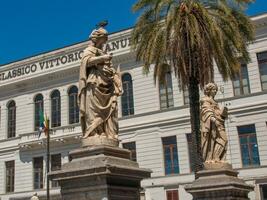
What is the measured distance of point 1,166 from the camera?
41.2 metres

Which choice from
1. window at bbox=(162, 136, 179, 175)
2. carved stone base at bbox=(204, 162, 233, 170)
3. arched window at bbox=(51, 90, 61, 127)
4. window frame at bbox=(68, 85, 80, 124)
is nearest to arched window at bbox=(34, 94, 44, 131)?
arched window at bbox=(51, 90, 61, 127)

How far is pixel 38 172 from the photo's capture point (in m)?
38.9

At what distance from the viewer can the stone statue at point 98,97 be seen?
914 centimetres

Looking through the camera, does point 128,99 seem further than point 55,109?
No

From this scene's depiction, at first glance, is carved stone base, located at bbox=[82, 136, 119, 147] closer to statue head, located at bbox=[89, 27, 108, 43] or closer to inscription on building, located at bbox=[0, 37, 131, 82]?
statue head, located at bbox=[89, 27, 108, 43]

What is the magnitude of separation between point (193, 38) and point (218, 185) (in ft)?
34.5

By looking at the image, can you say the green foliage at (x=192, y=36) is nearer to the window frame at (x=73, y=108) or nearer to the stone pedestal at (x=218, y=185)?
the stone pedestal at (x=218, y=185)

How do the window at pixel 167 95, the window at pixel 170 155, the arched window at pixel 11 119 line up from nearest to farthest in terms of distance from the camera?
the window at pixel 170 155 < the window at pixel 167 95 < the arched window at pixel 11 119

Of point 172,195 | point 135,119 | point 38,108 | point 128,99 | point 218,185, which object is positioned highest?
point 38,108

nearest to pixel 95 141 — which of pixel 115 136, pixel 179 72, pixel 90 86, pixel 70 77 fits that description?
pixel 115 136

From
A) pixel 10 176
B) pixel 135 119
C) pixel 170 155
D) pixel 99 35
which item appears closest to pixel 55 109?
pixel 10 176

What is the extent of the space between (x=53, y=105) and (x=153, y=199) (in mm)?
11891

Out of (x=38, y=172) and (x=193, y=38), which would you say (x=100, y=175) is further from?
(x=38, y=172)

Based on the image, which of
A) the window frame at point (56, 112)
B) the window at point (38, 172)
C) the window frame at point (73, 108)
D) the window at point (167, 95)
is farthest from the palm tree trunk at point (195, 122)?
the window at point (38, 172)
